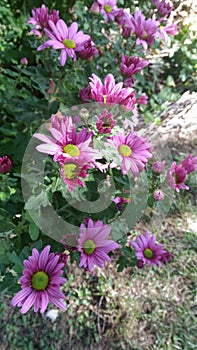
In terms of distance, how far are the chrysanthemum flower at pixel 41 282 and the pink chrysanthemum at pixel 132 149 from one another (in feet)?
1.01

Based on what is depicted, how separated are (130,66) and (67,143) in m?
0.54

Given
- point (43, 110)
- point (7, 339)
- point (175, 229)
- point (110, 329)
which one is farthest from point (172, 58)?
point (7, 339)

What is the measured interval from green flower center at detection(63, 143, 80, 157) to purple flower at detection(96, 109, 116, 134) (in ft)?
0.27

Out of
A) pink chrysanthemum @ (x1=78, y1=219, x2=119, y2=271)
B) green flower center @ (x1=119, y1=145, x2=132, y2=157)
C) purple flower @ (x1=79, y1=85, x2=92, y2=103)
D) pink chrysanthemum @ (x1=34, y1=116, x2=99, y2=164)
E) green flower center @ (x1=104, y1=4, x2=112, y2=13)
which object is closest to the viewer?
pink chrysanthemum @ (x1=34, y1=116, x2=99, y2=164)

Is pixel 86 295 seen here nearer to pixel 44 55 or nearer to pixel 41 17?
pixel 44 55

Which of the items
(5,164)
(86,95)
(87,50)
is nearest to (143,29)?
(87,50)

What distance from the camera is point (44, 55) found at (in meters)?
1.50

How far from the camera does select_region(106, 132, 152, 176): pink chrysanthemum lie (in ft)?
3.27

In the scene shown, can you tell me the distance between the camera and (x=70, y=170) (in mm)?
932

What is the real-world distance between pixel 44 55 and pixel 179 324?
141 centimetres

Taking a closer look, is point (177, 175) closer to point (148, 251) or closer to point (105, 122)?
point (105, 122)

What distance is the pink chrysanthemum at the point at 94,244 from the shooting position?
1.12 m

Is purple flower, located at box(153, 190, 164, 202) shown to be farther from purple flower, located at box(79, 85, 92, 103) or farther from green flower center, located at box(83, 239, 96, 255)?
purple flower, located at box(79, 85, 92, 103)

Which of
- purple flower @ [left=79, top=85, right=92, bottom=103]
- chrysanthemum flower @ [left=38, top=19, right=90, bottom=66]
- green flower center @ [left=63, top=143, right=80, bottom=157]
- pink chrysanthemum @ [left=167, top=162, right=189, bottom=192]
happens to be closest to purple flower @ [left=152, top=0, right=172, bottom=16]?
chrysanthemum flower @ [left=38, top=19, right=90, bottom=66]
